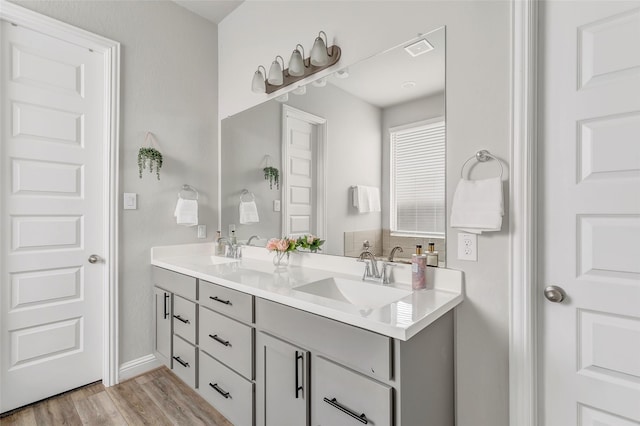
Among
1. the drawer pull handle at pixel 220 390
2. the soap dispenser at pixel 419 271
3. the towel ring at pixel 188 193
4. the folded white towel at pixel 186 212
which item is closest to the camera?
the soap dispenser at pixel 419 271

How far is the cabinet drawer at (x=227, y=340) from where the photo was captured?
1.54 meters

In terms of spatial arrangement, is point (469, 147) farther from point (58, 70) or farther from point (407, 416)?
point (58, 70)

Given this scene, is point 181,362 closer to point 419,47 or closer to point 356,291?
point 356,291

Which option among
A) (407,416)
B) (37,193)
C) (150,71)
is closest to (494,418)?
(407,416)

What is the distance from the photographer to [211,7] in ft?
8.33

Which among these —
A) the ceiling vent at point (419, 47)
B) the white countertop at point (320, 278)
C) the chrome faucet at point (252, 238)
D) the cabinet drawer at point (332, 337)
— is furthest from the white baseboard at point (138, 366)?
the ceiling vent at point (419, 47)

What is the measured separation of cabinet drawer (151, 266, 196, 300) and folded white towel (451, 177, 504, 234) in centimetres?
152

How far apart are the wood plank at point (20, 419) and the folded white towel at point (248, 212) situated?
5.43ft

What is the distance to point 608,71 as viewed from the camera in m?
1.11

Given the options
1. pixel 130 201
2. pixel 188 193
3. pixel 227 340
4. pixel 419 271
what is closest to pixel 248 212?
pixel 188 193

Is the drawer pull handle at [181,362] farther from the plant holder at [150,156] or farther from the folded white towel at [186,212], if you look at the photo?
the plant holder at [150,156]

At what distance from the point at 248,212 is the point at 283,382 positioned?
4.45ft

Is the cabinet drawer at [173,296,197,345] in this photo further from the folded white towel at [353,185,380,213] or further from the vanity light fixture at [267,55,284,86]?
the vanity light fixture at [267,55,284,86]

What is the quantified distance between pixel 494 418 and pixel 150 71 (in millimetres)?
2930
